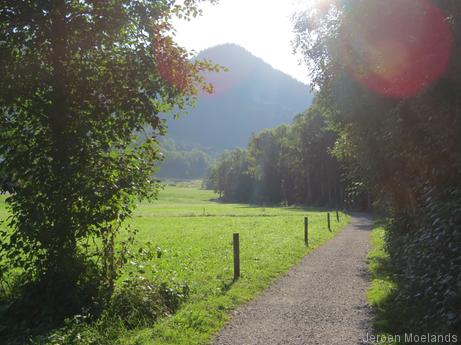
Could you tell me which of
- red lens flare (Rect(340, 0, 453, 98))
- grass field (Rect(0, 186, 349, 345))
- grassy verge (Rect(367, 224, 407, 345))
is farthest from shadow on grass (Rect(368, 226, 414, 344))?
red lens flare (Rect(340, 0, 453, 98))

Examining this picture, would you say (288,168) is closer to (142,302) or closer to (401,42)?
(401,42)

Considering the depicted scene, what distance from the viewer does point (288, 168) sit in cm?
9231

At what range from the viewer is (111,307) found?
808 cm

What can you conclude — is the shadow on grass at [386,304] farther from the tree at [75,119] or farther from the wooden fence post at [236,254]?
the tree at [75,119]

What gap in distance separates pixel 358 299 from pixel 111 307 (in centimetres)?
577

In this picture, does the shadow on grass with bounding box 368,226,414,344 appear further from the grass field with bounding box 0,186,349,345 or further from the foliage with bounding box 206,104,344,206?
the foliage with bounding box 206,104,344,206

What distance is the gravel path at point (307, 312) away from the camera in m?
7.48

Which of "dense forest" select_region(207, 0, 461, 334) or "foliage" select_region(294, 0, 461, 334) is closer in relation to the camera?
"foliage" select_region(294, 0, 461, 334)

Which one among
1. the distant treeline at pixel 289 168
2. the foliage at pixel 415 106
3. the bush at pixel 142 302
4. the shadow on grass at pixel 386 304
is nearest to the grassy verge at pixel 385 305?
the shadow on grass at pixel 386 304

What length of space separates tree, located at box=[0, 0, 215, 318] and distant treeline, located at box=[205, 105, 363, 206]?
4532 centimetres

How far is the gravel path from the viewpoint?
748 cm

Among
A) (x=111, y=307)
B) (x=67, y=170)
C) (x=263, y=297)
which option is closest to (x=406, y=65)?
(x=263, y=297)

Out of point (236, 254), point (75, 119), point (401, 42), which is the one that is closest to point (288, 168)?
point (236, 254)

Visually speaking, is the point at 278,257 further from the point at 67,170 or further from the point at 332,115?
the point at 67,170
